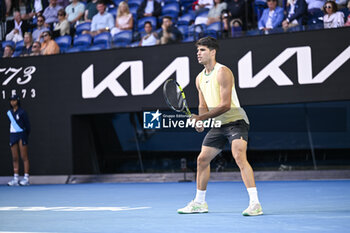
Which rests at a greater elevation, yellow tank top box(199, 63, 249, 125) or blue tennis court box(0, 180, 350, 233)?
yellow tank top box(199, 63, 249, 125)

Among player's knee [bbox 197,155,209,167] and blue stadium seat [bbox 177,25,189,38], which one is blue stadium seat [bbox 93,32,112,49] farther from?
player's knee [bbox 197,155,209,167]

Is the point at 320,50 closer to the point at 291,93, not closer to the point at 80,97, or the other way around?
the point at 291,93

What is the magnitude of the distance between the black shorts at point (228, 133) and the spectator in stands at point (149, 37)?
25.7ft

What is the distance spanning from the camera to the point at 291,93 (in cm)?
→ 1252

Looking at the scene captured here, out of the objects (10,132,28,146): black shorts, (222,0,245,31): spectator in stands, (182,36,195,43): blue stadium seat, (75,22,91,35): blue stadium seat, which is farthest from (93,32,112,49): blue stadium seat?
(222,0,245,31): spectator in stands

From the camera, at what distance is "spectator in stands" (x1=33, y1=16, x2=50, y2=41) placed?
51.8ft

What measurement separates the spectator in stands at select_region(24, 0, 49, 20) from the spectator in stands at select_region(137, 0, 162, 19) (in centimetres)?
317

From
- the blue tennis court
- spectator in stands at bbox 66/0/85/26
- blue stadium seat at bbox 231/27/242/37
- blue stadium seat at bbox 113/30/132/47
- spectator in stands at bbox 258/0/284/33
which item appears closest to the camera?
the blue tennis court

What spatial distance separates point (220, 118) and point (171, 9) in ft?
28.8

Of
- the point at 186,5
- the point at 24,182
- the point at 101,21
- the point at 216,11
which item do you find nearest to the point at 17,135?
the point at 24,182

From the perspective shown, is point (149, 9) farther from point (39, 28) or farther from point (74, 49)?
point (39, 28)

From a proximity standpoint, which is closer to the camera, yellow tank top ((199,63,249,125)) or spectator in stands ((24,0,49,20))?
yellow tank top ((199,63,249,125))

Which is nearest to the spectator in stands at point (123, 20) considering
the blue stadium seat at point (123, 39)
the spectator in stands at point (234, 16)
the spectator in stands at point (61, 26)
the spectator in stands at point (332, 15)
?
the blue stadium seat at point (123, 39)

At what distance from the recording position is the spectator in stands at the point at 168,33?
1366 centimetres
